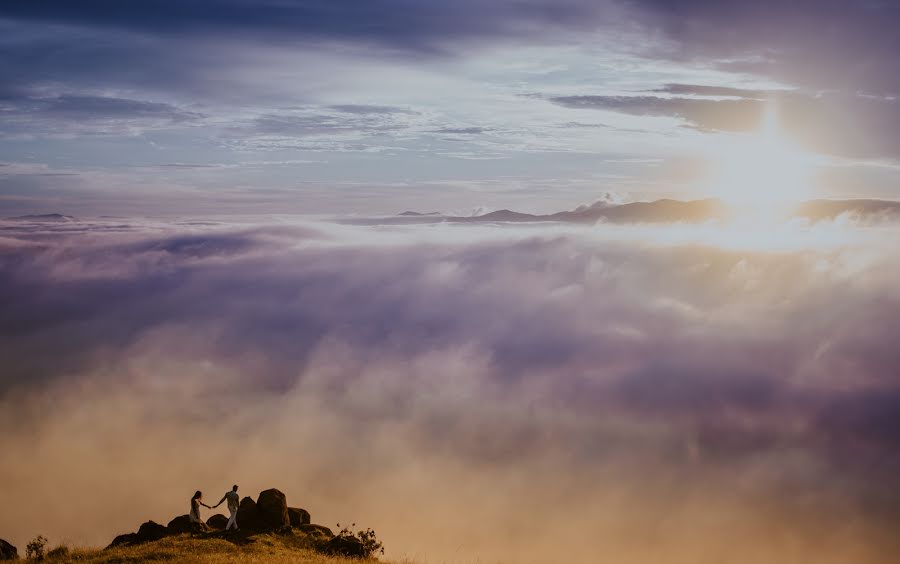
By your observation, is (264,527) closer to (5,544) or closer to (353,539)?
(353,539)

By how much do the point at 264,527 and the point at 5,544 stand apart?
51.7ft

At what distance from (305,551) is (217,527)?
6611 millimetres

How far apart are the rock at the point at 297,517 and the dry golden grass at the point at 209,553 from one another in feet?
9.26

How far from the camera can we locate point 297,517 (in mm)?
51500

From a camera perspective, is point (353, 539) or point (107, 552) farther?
point (353, 539)

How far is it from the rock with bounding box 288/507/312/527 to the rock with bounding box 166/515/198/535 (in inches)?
244

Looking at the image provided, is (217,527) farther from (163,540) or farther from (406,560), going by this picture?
(406,560)

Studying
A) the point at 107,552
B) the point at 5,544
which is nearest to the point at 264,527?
the point at 107,552

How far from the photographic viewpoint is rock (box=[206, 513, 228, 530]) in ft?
164

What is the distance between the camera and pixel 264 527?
49094mm

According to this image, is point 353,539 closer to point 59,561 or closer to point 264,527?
point 264,527

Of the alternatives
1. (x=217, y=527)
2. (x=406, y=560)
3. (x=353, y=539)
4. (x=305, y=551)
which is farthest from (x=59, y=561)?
(x=406, y=560)

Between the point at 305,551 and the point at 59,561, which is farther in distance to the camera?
the point at 305,551

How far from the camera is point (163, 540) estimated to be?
1818 inches
